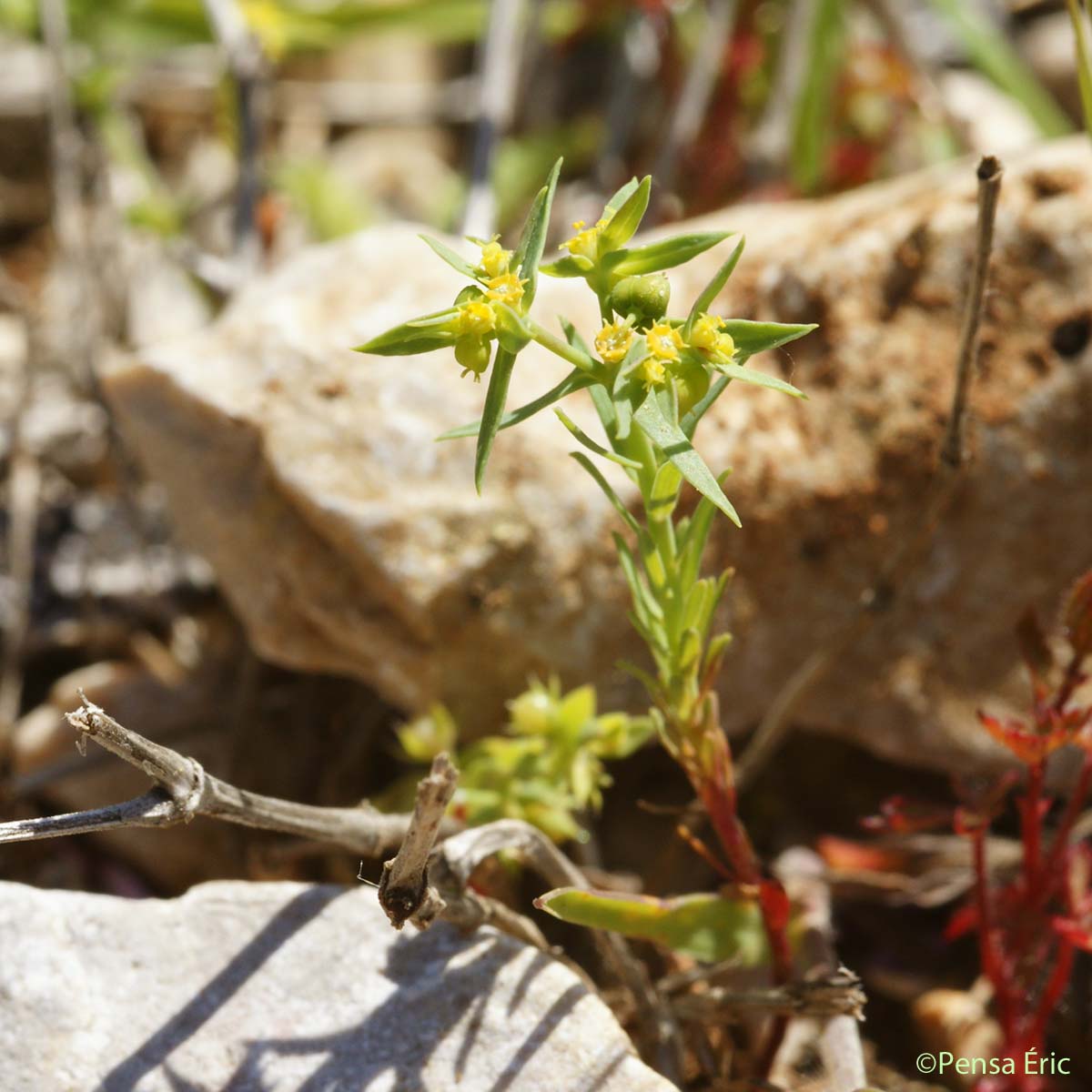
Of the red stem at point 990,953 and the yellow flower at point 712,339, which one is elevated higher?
the yellow flower at point 712,339

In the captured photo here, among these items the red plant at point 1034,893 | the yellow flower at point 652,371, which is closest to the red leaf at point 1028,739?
the red plant at point 1034,893

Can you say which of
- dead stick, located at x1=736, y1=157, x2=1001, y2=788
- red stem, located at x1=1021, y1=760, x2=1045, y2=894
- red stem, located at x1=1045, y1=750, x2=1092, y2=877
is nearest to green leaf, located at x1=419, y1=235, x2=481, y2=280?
dead stick, located at x1=736, y1=157, x2=1001, y2=788

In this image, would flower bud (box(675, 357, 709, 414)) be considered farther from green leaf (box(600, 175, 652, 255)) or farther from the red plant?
the red plant

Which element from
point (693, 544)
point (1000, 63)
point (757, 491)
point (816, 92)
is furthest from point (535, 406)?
point (1000, 63)

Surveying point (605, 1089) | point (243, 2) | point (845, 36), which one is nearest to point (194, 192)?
point (243, 2)

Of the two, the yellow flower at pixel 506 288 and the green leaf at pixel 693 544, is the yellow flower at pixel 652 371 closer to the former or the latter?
the yellow flower at pixel 506 288

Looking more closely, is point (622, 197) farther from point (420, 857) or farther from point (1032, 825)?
point (1032, 825)

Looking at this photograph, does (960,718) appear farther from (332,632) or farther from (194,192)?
(194,192)

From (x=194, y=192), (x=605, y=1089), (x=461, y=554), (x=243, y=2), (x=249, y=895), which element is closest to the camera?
(x=605, y=1089)
